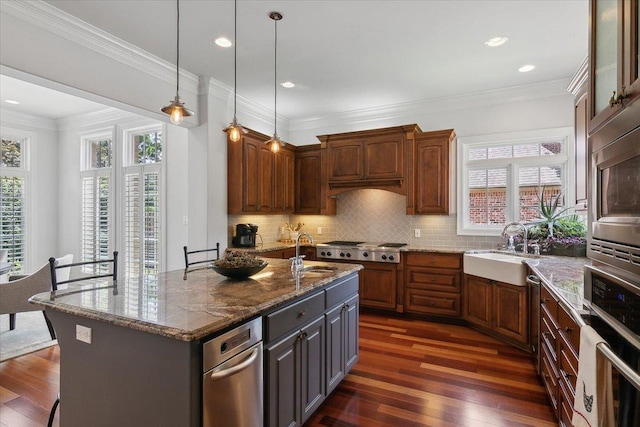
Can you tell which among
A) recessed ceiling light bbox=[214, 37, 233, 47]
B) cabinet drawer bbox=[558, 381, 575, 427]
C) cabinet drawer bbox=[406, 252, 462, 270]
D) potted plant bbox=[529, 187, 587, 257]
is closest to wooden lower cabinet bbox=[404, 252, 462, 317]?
cabinet drawer bbox=[406, 252, 462, 270]

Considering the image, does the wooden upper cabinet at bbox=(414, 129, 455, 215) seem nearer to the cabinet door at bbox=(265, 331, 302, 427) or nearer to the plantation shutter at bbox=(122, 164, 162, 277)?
the cabinet door at bbox=(265, 331, 302, 427)

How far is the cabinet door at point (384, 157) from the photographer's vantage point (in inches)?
181

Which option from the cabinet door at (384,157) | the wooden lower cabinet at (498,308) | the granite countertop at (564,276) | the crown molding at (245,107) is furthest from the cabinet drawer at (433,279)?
the crown molding at (245,107)

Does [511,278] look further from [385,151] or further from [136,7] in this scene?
[136,7]

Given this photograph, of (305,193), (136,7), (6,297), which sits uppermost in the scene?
(136,7)

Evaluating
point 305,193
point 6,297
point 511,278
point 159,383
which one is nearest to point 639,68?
point 159,383

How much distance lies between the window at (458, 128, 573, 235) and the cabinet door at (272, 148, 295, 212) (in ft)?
8.38

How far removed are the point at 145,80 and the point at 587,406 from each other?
4.28m

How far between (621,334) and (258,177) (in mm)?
4188

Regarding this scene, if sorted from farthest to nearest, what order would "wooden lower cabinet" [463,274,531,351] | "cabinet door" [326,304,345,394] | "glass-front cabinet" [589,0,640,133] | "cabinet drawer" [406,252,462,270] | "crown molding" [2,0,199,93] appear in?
1. "cabinet drawer" [406,252,462,270]
2. "wooden lower cabinet" [463,274,531,351]
3. "crown molding" [2,0,199,93]
4. "cabinet door" [326,304,345,394]
5. "glass-front cabinet" [589,0,640,133]

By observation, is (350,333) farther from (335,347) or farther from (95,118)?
(95,118)

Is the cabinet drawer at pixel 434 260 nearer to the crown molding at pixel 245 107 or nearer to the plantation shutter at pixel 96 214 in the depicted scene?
the crown molding at pixel 245 107

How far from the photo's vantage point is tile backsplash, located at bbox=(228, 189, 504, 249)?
186 inches

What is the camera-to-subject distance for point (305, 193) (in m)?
5.46
